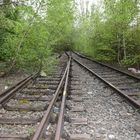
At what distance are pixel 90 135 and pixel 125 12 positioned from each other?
14.0 m

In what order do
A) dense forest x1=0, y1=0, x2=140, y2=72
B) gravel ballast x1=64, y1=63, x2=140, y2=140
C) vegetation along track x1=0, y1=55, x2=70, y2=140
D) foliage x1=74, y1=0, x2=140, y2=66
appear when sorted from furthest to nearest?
1. foliage x1=74, y1=0, x2=140, y2=66
2. dense forest x1=0, y1=0, x2=140, y2=72
3. gravel ballast x1=64, y1=63, x2=140, y2=140
4. vegetation along track x1=0, y1=55, x2=70, y2=140

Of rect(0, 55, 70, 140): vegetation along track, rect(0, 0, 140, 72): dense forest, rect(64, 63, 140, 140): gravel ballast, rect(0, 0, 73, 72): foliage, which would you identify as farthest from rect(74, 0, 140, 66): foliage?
rect(0, 55, 70, 140): vegetation along track

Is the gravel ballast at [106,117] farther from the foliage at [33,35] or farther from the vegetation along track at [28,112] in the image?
the foliage at [33,35]

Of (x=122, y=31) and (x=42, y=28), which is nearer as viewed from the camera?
(x=42, y=28)

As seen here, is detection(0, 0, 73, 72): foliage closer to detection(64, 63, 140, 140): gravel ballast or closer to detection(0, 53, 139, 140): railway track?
detection(0, 53, 139, 140): railway track

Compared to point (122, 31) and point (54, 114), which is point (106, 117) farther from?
point (122, 31)

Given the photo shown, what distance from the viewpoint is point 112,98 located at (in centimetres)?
893

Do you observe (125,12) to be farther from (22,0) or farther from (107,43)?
(22,0)

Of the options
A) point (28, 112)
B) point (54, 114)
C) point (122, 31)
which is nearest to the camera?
point (54, 114)

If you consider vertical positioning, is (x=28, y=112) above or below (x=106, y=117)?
above

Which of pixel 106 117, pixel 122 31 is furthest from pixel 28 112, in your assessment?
pixel 122 31

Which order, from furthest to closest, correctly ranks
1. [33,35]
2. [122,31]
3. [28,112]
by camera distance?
[122,31]
[33,35]
[28,112]

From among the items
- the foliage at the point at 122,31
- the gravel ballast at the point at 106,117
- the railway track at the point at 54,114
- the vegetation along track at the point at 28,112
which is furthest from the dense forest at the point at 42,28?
the gravel ballast at the point at 106,117

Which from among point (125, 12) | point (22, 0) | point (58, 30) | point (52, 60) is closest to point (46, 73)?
point (52, 60)
